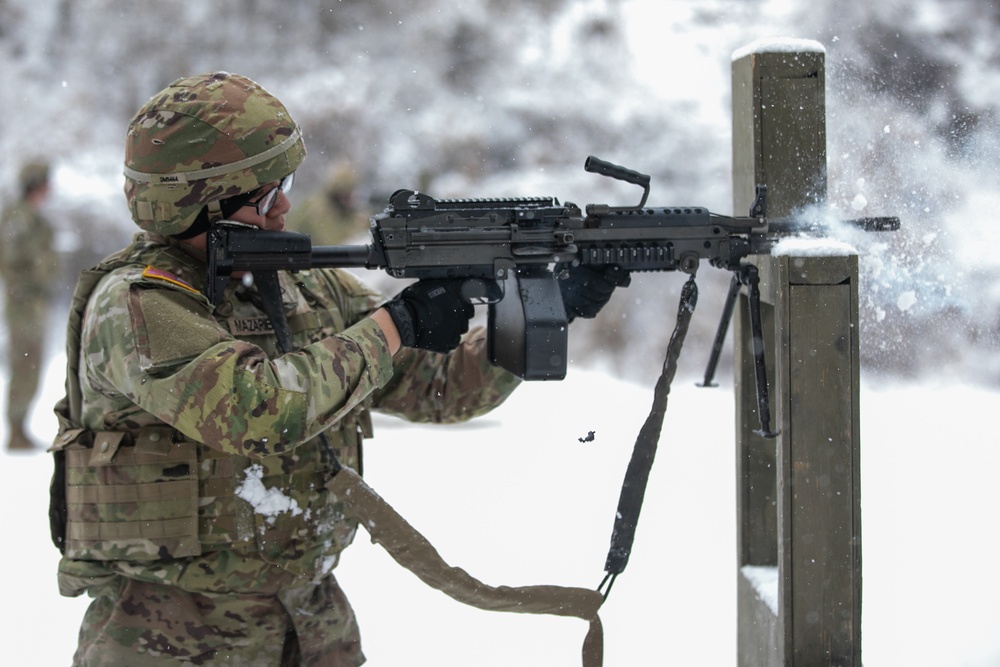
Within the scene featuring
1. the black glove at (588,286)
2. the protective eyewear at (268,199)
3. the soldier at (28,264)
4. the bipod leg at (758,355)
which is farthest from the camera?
the soldier at (28,264)

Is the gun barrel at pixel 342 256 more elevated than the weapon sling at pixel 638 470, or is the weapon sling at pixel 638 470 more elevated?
the gun barrel at pixel 342 256

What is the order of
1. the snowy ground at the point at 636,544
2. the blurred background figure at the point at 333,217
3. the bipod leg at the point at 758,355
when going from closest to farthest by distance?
1. the bipod leg at the point at 758,355
2. the snowy ground at the point at 636,544
3. the blurred background figure at the point at 333,217

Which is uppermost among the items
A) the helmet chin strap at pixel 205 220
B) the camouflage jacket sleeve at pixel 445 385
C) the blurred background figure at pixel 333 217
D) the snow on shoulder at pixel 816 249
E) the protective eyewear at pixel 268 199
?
the blurred background figure at pixel 333 217

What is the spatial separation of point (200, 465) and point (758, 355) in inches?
51.1

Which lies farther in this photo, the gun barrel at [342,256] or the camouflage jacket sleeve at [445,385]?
the camouflage jacket sleeve at [445,385]

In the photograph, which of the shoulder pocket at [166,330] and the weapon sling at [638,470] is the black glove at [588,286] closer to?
the weapon sling at [638,470]

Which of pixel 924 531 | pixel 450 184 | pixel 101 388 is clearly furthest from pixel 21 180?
pixel 924 531

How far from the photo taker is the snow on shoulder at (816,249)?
2.09 metres

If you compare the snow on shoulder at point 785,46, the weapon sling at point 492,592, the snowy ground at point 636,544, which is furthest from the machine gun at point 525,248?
the snowy ground at point 636,544

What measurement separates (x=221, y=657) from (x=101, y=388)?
0.68 m

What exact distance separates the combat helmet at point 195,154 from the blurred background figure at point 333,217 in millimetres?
5888

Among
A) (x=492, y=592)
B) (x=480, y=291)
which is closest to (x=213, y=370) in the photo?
(x=480, y=291)

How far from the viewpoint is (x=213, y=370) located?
2012 mm

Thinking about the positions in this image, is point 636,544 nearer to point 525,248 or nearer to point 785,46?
point 525,248
